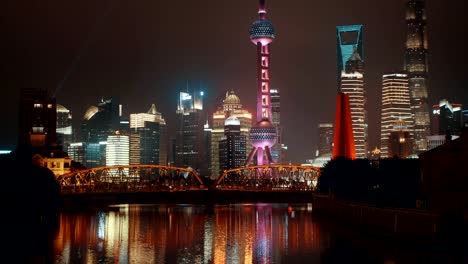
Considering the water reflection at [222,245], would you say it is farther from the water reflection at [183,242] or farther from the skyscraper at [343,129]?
the skyscraper at [343,129]

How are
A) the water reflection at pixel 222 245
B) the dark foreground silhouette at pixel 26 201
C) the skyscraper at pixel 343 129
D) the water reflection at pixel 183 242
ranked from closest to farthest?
1. the water reflection at pixel 222 245
2. the water reflection at pixel 183 242
3. the dark foreground silhouette at pixel 26 201
4. the skyscraper at pixel 343 129

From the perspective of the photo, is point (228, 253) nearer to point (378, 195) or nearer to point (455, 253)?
point (455, 253)

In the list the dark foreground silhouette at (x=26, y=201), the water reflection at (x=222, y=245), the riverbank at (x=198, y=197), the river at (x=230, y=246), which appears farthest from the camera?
the riverbank at (x=198, y=197)

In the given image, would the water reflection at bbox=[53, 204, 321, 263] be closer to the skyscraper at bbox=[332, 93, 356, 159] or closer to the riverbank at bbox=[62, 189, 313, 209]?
the skyscraper at bbox=[332, 93, 356, 159]

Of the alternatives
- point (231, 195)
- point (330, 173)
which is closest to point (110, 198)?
point (231, 195)

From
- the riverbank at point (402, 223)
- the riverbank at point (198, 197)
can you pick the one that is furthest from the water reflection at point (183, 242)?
the riverbank at point (198, 197)

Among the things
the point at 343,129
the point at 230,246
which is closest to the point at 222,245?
the point at 230,246

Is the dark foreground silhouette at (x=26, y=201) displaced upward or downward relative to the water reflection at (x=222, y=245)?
upward

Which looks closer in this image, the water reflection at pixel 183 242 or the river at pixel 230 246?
the river at pixel 230 246

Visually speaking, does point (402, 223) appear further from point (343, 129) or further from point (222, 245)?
point (343, 129)

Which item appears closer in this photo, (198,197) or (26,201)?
(26,201)

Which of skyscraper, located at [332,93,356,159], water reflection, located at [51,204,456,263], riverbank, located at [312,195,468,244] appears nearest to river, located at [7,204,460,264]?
water reflection, located at [51,204,456,263]
